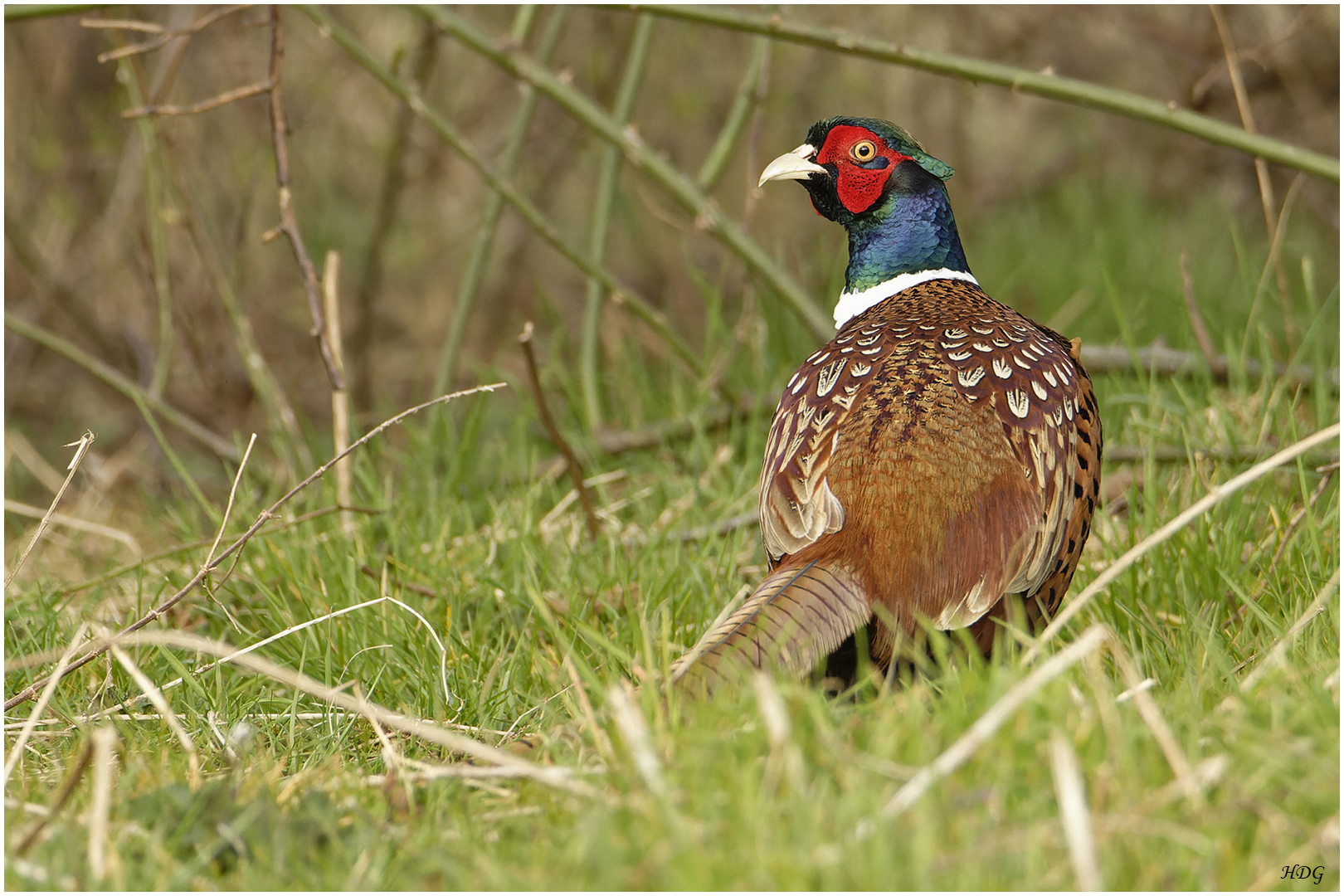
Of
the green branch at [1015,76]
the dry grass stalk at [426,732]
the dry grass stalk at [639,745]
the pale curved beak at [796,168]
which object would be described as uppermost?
the green branch at [1015,76]

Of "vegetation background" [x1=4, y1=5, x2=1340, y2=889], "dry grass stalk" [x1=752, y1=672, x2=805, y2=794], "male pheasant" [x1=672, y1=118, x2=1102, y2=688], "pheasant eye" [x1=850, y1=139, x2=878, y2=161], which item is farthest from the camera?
"pheasant eye" [x1=850, y1=139, x2=878, y2=161]

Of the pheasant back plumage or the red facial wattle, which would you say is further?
the red facial wattle

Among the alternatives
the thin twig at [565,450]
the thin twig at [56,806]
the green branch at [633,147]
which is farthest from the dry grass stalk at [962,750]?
the green branch at [633,147]

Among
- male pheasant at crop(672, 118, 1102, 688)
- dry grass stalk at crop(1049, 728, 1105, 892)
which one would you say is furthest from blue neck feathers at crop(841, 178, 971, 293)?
dry grass stalk at crop(1049, 728, 1105, 892)

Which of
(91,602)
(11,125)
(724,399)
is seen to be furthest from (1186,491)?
(11,125)

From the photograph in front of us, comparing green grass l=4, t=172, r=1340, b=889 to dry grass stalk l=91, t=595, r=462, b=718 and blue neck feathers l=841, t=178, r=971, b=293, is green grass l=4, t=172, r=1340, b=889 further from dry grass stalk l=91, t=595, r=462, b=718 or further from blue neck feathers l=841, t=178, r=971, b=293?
blue neck feathers l=841, t=178, r=971, b=293

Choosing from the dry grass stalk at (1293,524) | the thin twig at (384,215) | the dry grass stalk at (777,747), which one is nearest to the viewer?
the dry grass stalk at (777,747)

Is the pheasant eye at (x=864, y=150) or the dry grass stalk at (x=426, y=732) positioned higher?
the pheasant eye at (x=864, y=150)

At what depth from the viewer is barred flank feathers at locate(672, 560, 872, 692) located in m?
2.14

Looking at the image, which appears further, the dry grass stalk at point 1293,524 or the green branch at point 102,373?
the green branch at point 102,373

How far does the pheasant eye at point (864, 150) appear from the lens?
123 inches

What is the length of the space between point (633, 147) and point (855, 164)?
0.81 meters

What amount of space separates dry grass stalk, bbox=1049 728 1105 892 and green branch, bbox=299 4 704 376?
269 cm

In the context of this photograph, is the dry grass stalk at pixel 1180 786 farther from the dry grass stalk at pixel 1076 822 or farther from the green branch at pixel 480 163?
the green branch at pixel 480 163
